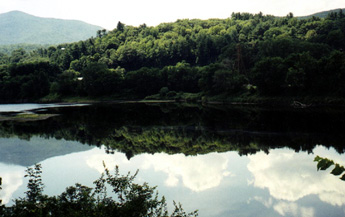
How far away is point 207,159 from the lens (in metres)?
33.2

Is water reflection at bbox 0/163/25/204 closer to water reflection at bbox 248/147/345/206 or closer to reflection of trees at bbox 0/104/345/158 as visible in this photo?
reflection of trees at bbox 0/104/345/158

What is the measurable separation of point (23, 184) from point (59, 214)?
14.6m

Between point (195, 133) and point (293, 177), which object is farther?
point (195, 133)

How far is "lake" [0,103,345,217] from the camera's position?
2175 centimetres

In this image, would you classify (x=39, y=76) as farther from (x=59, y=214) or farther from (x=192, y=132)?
(x=59, y=214)

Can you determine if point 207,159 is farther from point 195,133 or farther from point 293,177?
point 195,133

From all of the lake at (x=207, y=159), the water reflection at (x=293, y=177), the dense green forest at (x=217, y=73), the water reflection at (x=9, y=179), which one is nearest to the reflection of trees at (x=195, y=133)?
the lake at (x=207, y=159)

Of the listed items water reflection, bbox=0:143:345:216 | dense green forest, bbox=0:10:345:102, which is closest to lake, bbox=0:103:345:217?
water reflection, bbox=0:143:345:216

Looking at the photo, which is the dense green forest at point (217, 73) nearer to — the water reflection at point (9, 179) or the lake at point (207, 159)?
the lake at point (207, 159)

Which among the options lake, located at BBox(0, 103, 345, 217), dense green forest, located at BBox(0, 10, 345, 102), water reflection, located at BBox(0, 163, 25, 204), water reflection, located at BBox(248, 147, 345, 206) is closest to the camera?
lake, located at BBox(0, 103, 345, 217)

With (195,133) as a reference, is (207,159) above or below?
above

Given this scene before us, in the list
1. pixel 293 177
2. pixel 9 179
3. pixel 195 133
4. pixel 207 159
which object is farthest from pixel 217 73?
pixel 9 179

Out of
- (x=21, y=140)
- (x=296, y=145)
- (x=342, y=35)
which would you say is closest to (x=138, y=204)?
(x=296, y=145)

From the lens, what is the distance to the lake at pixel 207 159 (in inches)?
856
